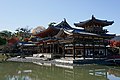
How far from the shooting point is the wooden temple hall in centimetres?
3340

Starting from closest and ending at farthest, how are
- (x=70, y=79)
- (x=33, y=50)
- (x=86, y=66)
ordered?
(x=70, y=79)
(x=86, y=66)
(x=33, y=50)

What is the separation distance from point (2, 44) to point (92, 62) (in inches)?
1493

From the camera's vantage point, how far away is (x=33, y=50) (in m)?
57.1

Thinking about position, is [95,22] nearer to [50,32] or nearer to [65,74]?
[50,32]

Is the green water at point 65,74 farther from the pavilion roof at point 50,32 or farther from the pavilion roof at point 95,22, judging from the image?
the pavilion roof at point 50,32

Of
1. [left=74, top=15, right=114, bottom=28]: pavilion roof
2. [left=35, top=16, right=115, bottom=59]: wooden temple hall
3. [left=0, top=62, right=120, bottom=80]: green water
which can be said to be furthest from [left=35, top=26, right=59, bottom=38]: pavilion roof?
[left=0, top=62, right=120, bottom=80]: green water

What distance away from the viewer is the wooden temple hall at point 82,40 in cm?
3340

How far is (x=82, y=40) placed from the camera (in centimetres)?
3334

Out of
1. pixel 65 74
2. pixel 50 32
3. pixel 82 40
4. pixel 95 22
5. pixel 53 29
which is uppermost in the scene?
pixel 95 22


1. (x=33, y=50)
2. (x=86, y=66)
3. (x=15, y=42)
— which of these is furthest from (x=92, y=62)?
(x=15, y=42)

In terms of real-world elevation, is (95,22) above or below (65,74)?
above

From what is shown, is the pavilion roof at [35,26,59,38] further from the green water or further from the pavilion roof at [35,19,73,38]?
the green water

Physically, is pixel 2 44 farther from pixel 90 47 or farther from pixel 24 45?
pixel 90 47

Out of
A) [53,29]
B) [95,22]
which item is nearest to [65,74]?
[95,22]
